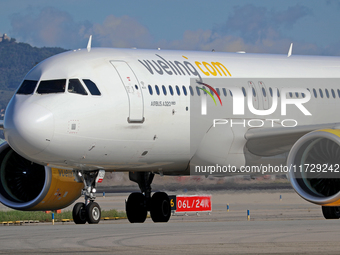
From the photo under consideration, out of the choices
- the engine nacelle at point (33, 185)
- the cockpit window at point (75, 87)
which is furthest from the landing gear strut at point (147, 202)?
the cockpit window at point (75, 87)

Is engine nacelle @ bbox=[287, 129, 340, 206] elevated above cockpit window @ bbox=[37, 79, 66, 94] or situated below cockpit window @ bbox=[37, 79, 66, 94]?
below

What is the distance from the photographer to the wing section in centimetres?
1803

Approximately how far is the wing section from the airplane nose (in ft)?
19.2

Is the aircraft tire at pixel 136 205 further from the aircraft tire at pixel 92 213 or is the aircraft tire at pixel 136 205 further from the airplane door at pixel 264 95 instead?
the airplane door at pixel 264 95

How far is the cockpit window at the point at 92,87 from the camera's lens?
55.7 feet

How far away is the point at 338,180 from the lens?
59.2ft

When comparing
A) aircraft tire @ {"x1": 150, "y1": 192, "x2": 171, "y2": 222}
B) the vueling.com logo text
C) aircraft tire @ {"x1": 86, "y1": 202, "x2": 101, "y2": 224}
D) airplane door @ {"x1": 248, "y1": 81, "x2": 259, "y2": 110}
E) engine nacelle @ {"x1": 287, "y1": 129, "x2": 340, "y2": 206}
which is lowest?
aircraft tire @ {"x1": 86, "y1": 202, "x2": 101, "y2": 224}

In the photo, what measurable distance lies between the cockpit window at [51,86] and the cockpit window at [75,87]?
0.47 feet

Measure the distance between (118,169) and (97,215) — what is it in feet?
4.96

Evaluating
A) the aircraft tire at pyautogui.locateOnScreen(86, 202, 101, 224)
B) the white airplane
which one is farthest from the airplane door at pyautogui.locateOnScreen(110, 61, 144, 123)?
the aircraft tire at pyautogui.locateOnScreen(86, 202, 101, 224)

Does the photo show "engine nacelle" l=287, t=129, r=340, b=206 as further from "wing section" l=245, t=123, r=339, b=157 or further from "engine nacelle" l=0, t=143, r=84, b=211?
"engine nacelle" l=0, t=143, r=84, b=211

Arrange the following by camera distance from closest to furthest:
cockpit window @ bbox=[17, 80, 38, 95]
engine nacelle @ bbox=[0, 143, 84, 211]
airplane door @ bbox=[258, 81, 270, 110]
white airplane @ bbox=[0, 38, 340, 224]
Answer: white airplane @ bbox=[0, 38, 340, 224] → cockpit window @ bbox=[17, 80, 38, 95] → engine nacelle @ bbox=[0, 143, 84, 211] → airplane door @ bbox=[258, 81, 270, 110]

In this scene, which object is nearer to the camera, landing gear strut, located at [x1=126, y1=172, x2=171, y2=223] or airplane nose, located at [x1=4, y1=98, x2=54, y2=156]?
airplane nose, located at [x1=4, y1=98, x2=54, y2=156]

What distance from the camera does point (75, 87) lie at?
55.7ft
